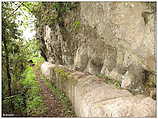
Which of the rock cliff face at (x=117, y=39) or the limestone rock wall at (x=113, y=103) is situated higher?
the rock cliff face at (x=117, y=39)

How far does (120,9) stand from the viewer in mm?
3977

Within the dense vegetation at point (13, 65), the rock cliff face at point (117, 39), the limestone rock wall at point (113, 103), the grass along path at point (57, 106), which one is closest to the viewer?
the limestone rock wall at point (113, 103)

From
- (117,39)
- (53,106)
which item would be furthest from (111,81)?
(53,106)

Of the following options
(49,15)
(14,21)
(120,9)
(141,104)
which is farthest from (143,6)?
(49,15)

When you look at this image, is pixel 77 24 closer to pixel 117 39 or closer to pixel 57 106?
pixel 117 39

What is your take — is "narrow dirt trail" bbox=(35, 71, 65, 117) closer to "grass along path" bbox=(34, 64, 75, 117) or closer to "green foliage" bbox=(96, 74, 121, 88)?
"grass along path" bbox=(34, 64, 75, 117)

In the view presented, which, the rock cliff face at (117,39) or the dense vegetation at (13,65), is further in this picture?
the dense vegetation at (13,65)

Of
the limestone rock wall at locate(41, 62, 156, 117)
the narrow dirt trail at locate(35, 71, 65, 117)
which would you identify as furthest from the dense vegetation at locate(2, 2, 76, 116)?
the limestone rock wall at locate(41, 62, 156, 117)

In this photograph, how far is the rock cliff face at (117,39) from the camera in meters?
3.56

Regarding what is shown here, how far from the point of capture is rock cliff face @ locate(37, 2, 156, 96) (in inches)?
140

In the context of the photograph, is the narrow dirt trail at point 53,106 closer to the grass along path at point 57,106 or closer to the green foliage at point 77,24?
the grass along path at point 57,106

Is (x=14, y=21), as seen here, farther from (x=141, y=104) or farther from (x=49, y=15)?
(x=141, y=104)

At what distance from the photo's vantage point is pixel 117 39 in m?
4.40

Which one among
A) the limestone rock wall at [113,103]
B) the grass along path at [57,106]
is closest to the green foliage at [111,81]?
the limestone rock wall at [113,103]
